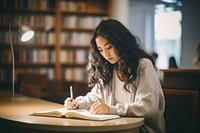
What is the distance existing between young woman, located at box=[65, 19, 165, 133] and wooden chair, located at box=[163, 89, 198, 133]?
291 mm

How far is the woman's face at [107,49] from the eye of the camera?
7.78ft

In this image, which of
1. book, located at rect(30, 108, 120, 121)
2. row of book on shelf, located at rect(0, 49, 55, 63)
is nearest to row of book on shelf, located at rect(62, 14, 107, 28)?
row of book on shelf, located at rect(0, 49, 55, 63)

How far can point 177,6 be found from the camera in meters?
8.82

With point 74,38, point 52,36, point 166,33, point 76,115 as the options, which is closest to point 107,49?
point 76,115

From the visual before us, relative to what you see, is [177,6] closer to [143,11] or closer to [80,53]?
[143,11]

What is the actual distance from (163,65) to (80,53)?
2957 millimetres

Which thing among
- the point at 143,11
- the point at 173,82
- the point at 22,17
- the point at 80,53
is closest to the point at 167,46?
the point at 143,11

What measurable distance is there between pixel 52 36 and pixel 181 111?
4.15m

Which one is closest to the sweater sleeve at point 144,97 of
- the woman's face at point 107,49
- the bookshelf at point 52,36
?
the woman's face at point 107,49

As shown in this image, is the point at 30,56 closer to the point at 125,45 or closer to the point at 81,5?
the point at 81,5

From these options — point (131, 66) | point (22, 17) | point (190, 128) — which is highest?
point (22, 17)

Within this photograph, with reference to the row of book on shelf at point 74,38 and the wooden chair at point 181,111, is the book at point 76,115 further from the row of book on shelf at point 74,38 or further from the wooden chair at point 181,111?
the row of book on shelf at point 74,38

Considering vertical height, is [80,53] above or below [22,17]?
below

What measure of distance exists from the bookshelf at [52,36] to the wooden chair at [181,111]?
3.98m
